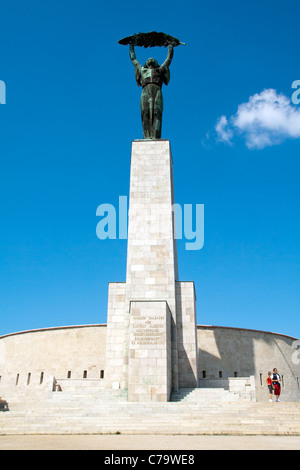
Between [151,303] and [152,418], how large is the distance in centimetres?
548

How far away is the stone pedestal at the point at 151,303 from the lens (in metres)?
15.1

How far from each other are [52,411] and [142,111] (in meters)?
15.7

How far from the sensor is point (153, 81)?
2219cm

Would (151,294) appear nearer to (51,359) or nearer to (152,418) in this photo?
(152,418)

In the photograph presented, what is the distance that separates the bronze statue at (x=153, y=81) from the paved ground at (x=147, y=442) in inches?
641

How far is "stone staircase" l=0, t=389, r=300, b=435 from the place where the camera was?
388 inches

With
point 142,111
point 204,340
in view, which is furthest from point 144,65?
point 204,340

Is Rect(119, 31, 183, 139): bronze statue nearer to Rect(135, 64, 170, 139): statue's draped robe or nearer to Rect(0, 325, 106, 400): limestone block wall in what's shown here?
Rect(135, 64, 170, 139): statue's draped robe

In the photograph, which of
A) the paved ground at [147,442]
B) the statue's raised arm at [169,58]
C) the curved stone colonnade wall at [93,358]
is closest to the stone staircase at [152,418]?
the paved ground at [147,442]

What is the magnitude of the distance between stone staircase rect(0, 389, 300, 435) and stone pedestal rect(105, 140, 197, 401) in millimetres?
1831

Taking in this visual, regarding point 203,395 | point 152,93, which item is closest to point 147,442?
point 203,395

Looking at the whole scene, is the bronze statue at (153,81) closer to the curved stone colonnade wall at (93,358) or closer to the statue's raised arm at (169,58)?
the statue's raised arm at (169,58)
